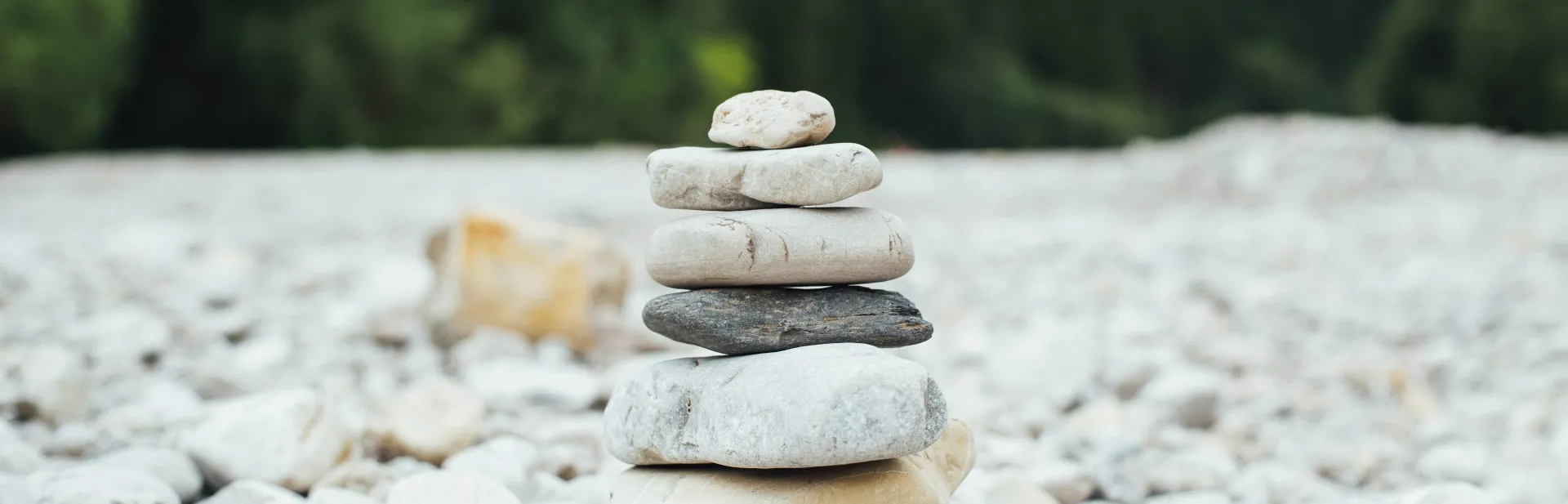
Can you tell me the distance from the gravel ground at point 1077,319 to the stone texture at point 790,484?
259 millimetres

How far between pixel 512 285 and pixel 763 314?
74.8 inches

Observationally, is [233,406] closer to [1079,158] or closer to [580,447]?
[580,447]

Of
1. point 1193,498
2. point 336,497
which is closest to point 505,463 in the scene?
point 336,497

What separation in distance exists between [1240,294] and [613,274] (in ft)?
7.54

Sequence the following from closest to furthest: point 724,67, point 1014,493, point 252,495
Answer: point 252,495
point 1014,493
point 724,67

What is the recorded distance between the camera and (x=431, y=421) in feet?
8.35

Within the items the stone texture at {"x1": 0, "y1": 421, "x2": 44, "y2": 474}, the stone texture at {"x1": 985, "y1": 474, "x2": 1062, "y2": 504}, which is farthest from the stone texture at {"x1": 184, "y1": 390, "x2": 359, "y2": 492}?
the stone texture at {"x1": 985, "y1": 474, "x2": 1062, "y2": 504}

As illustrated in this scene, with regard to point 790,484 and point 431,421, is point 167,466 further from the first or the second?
point 790,484

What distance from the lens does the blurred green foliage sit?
44.7 ft

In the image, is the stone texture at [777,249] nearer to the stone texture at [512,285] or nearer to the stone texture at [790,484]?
the stone texture at [790,484]

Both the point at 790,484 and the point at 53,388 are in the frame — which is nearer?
the point at 790,484

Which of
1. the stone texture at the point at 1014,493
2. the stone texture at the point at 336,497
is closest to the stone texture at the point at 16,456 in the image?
the stone texture at the point at 336,497

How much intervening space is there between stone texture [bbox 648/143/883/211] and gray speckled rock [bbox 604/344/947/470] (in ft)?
0.78

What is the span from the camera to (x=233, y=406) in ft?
7.57
